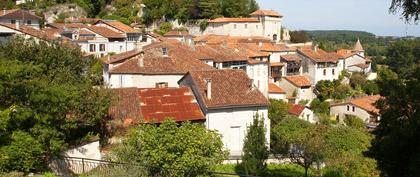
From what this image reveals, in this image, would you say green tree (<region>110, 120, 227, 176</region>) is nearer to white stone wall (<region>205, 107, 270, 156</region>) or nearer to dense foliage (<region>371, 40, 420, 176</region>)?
dense foliage (<region>371, 40, 420, 176</region>)

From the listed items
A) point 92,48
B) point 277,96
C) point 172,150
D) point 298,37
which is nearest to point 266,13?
point 298,37

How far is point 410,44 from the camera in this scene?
101 metres

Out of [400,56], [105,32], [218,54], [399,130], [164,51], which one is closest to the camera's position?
[399,130]

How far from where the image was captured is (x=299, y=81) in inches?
2394

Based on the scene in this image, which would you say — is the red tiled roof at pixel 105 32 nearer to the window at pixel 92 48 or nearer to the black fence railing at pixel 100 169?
the window at pixel 92 48

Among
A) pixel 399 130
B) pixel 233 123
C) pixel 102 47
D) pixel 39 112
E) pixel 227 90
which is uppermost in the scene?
pixel 102 47

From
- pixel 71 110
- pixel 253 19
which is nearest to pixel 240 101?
pixel 71 110

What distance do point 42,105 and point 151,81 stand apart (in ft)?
56.3

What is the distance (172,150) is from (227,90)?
12472 mm

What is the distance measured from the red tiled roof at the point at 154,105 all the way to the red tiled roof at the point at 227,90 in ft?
2.83

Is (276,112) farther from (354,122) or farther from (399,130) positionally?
(399,130)

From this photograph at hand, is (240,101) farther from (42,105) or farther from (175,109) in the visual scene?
(42,105)

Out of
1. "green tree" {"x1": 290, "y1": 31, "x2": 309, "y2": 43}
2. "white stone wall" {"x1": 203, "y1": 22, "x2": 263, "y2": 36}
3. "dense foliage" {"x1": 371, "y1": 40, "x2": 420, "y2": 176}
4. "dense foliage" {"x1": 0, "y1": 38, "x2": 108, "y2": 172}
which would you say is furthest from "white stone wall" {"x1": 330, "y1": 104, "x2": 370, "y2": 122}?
"dense foliage" {"x1": 371, "y1": 40, "x2": 420, "y2": 176}

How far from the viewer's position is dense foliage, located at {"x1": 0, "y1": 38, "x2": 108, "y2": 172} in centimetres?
1595
